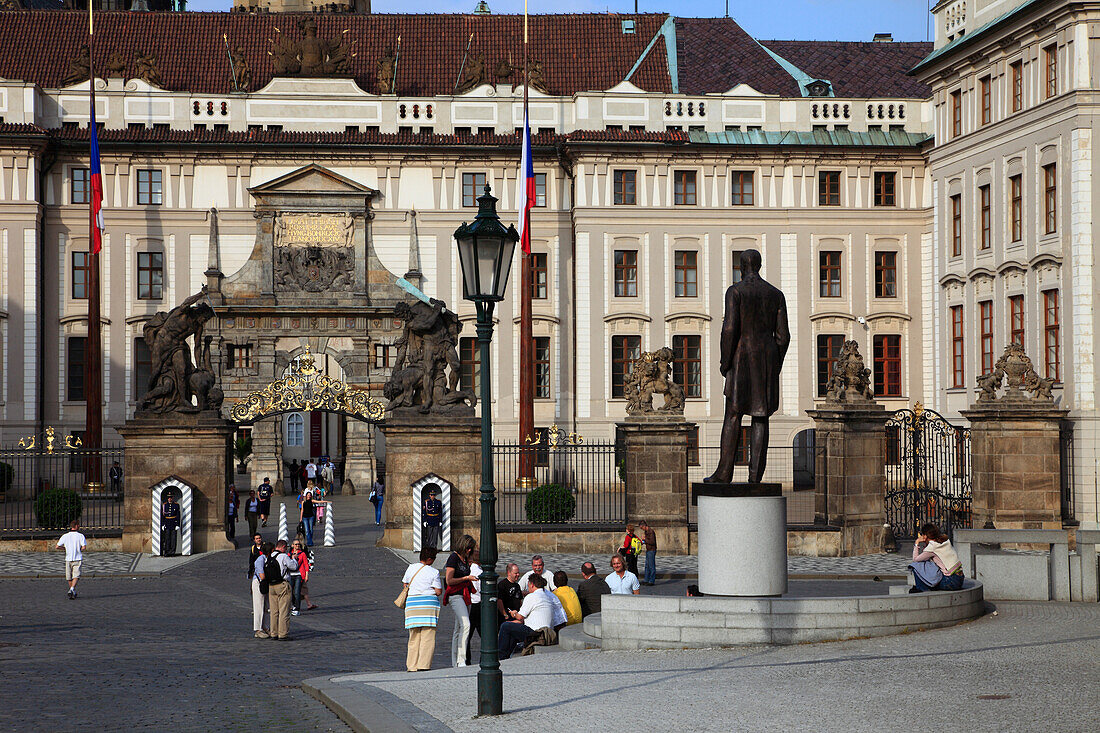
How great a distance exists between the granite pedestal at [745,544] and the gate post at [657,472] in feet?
40.4

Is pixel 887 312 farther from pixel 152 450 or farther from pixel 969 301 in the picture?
pixel 152 450

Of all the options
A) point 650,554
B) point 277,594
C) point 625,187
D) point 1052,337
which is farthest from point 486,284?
point 625,187

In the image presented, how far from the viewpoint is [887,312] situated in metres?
50.0

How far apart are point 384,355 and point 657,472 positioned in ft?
75.7

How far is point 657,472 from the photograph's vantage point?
27.3 m

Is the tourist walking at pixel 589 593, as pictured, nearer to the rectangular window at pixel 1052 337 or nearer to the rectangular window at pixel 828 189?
the rectangular window at pixel 1052 337

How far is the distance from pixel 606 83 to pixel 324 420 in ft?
105

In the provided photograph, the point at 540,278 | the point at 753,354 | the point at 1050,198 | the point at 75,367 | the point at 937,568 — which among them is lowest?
the point at 937,568

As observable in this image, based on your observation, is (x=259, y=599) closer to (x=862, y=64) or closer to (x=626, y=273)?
(x=626, y=273)

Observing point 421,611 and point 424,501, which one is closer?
point 421,611

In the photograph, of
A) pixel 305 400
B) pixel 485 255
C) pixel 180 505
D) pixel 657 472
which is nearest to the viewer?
pixel 485 255

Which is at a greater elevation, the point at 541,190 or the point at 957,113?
the point at 957,113

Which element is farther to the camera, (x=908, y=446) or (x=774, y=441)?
(x=774, y=441)

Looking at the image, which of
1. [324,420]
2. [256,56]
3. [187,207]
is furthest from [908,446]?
[324,420]
